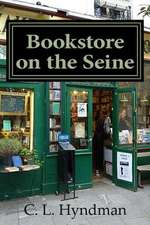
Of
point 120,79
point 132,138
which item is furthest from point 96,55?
point 132,138

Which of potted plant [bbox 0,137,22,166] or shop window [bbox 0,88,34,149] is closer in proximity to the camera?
potted plant [bbox 0,137,22,166]

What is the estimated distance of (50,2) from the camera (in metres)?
8.99

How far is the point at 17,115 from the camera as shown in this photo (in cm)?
855

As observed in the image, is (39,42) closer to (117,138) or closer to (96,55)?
(96,55)

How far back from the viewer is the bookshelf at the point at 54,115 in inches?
342

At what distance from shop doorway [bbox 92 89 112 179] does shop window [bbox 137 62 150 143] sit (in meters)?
0.79

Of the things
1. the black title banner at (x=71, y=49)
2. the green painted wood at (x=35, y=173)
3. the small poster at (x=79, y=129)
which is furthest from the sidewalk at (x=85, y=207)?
the black title banner at (x=71, y=49)

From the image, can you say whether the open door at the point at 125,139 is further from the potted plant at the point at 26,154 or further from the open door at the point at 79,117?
the potted plant at the point at 26,154

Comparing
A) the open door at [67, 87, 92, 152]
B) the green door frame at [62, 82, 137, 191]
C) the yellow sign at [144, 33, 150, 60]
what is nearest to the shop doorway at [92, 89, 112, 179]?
the green door frame at [62, 82, 137, 191]

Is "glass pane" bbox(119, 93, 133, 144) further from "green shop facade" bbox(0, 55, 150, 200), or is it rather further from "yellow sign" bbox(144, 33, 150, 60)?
"yellow sign" bbox(144, 33, 150, 60)

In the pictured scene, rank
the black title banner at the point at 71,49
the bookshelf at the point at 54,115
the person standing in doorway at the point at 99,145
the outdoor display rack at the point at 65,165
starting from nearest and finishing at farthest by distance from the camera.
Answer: the black title banner at the point at 71,49 < the outdoor display rack at the point at 65,165 < the bookshelf at the point at 54,115 < the person standing in doorway at the point at 99,145

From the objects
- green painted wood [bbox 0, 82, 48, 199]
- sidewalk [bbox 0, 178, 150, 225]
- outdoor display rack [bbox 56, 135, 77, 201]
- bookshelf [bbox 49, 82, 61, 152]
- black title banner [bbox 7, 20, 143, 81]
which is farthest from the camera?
bookshelf [bbox 49, 82, 61, 152]

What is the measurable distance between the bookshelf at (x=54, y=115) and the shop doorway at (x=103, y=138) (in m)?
1.93

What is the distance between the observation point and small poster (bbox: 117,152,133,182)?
356 inches
